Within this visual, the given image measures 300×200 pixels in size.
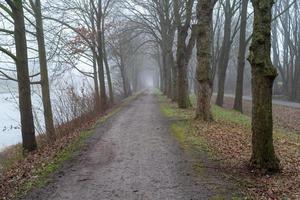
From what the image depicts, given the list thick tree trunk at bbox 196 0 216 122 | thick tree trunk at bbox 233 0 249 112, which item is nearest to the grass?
thick tree trunk at bbox 196 0 216 122

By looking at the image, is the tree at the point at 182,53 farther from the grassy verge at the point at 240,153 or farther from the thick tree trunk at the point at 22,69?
the thick tree trunk at the point at 22,69

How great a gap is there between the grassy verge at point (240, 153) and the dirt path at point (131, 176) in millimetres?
494

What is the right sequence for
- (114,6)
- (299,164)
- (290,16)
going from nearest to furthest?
(299,164), (114,6), (290,16)

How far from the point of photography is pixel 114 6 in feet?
108

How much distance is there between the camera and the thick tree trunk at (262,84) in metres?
7.73

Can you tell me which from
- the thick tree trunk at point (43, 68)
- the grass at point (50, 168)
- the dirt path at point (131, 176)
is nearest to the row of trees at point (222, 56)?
the dirt path at point (131, 176)

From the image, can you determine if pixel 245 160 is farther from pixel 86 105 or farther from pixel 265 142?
pixel 86 105

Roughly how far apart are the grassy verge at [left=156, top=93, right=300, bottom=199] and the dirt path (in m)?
0.49

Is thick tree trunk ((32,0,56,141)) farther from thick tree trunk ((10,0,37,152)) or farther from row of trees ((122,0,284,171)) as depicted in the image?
row of trees ((122,0,284,171))

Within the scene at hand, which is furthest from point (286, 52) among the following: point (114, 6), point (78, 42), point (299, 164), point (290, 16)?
point (299, 164)

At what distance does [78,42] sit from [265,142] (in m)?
21.0

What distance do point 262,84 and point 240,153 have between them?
2.59m

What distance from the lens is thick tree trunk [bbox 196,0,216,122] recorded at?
15375mm

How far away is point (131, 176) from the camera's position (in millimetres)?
7969
